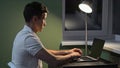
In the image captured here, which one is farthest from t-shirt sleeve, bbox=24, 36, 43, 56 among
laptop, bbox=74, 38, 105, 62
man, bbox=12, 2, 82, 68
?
laptop, bbox=74, 38, 105, 62

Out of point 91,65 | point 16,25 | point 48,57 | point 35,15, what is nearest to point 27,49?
point 48,57

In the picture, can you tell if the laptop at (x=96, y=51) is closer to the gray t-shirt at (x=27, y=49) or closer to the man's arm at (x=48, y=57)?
the man's arm at (x=48, y=57)

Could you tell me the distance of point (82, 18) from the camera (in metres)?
3.61

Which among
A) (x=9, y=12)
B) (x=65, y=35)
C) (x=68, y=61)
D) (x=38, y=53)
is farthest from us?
(x=65, y=35)

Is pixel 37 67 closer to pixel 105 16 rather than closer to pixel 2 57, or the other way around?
pixel 2 57

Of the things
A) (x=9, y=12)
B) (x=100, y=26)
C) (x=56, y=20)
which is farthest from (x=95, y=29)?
(x=9, y=12)

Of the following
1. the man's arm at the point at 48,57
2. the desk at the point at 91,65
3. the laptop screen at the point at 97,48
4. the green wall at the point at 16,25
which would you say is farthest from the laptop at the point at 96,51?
the green wall at the point at 16,25

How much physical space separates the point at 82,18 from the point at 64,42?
48 centimetres

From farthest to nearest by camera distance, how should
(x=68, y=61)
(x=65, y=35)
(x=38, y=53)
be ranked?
1. (x=65, y=35)
2. (x=68, y=61)
3. (x=38, y=53)

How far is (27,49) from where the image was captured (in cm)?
219

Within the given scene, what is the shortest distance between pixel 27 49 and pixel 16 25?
1.07 meters

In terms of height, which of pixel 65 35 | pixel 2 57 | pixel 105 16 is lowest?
pixel 2 57

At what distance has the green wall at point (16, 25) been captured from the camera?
10.4ft

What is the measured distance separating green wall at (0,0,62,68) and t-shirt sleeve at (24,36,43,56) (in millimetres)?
1064
